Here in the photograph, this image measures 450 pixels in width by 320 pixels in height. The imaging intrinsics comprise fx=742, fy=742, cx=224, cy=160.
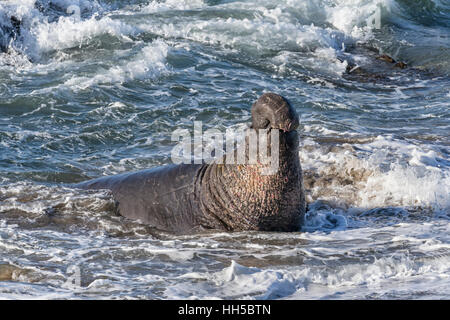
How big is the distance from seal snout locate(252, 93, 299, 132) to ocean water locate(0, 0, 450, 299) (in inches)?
38.6

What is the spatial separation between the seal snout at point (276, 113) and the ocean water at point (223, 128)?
38.6 inches

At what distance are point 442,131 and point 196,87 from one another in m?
4.55

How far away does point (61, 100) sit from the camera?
12164 millimetres

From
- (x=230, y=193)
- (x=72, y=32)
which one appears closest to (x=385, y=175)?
(x=230, y=193)

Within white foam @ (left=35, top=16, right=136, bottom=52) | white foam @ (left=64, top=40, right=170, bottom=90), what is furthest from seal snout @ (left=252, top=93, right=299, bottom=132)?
white foam @ (left=35, top=16, right=136, bottom=52)

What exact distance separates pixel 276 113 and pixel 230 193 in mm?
870

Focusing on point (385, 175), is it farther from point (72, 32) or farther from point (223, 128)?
point (72, 32)

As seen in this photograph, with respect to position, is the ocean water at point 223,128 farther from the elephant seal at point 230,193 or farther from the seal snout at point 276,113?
the seal snout at point 276,113

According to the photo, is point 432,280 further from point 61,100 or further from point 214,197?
point 61,100

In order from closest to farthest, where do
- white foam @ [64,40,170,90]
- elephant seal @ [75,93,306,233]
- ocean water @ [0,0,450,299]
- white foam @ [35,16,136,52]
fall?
ocean water @ [0,0,450,299], elephant seal @ [75,93,306,233], white foam @ [64,40,170,90], white foam @ [35,16,136,52]

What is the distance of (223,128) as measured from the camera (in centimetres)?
1112

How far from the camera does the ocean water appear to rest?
550 centimetres

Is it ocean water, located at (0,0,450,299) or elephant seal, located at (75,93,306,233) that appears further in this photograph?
elephant seal, located at (75,93,306,233)

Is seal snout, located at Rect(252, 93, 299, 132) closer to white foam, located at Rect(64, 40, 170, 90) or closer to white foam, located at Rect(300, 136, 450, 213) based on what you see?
white foam, located at Rect(300, 136, 450, 213)
